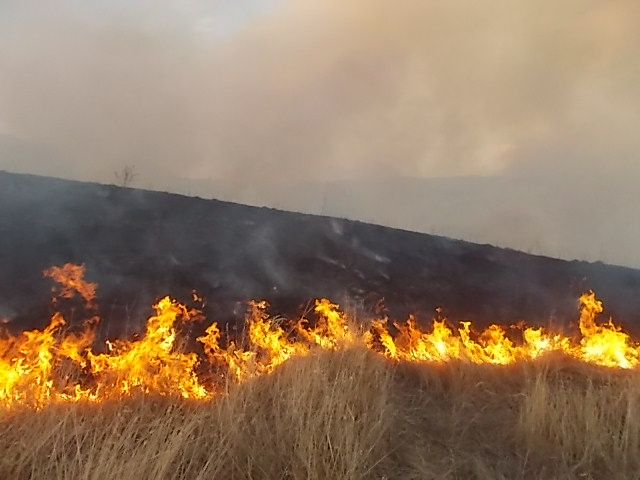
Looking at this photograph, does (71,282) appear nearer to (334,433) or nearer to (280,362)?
(280,362)

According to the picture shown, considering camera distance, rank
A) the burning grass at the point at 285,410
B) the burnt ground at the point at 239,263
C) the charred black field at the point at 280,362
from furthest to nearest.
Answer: the burnt ground at the point at 239,263, the charred black field at the point at 280,362, the burning grass at the point at 285,410

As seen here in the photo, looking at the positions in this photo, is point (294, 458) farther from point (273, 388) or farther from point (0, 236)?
point (0, 236)

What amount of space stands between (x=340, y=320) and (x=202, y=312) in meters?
1.68

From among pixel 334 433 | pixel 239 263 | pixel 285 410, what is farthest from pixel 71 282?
pixel 334 433

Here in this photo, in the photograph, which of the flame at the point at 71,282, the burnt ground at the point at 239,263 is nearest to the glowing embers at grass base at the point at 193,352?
the flame at the point at 71,282

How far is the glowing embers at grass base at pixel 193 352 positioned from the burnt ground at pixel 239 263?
314 millimetres

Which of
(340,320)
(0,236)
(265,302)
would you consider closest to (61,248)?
(0,236)

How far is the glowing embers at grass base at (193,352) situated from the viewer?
182 inches

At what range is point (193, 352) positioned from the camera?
19.8ft

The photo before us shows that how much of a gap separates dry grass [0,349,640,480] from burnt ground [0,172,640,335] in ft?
8.36

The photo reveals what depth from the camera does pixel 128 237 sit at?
8031mm

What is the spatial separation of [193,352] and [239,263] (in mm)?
2551

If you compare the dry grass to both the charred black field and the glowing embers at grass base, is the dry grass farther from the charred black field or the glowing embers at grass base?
the glowing embers at grass base

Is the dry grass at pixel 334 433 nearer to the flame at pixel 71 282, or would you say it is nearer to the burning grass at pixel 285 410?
the burning grass at pixel 285 410
